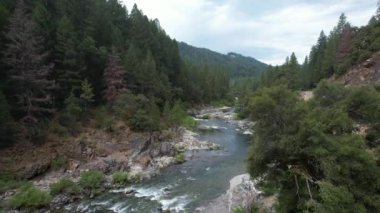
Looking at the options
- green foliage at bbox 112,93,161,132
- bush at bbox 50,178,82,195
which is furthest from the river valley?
green foliage at bbox 112,93,161,132

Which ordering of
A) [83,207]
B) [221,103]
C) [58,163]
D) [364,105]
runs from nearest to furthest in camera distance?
[364,105] → [83,207] → [58,163] → [221,103]

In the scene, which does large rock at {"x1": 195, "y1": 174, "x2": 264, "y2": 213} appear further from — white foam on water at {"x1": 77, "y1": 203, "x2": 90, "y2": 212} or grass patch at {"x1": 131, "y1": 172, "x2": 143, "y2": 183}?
grass patch at {"x1": 131, "y1": 172, "x2": 143, "y2": 183}

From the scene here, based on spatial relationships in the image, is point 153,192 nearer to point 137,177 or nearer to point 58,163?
point 137,177

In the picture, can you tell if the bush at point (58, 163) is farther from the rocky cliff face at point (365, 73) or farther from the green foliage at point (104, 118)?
the rocky cliff face at point (365, 73)

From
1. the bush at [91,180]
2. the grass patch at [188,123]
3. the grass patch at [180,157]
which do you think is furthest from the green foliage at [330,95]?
the grass patch at [188,123]

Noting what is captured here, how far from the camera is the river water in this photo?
2242 cm

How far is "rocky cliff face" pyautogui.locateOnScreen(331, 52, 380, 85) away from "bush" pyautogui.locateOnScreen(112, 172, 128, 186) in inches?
1410

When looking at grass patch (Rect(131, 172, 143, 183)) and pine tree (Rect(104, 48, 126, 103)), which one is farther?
pine tree (Rect(104, 48, 126, 103))

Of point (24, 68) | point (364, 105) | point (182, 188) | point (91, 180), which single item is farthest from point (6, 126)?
point (364, 105)

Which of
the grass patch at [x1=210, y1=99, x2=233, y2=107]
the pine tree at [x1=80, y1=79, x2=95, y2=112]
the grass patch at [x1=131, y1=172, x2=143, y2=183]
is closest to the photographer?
the grass patch at [x1=131, y1=172, x2=143, y2=183]

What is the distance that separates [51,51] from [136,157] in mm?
16242

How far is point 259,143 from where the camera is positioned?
16906mm

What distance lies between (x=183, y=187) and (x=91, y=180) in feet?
23.7

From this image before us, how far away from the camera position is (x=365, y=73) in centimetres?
4909
